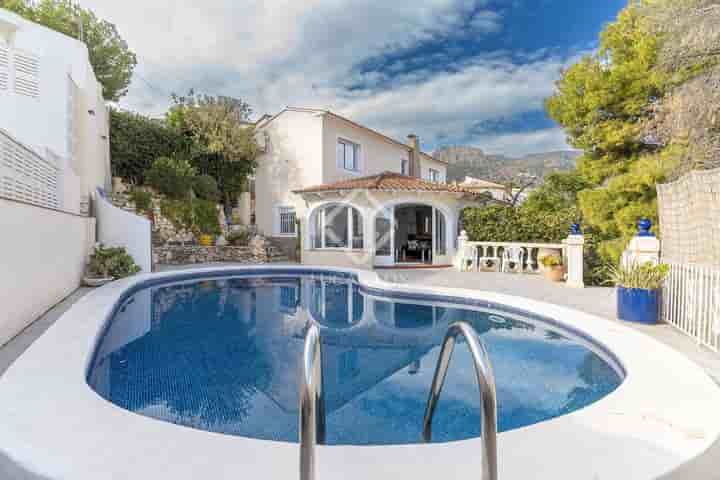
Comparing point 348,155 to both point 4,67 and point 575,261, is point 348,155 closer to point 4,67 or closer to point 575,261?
point 575,261

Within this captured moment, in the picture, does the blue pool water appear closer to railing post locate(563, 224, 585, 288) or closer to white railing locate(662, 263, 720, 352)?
white railing locate(662, 263, 720, 352)

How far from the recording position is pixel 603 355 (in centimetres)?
575

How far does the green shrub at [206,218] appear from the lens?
20141mm

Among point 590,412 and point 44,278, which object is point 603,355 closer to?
point 590,412

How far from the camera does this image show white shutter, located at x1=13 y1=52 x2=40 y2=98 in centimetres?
1245

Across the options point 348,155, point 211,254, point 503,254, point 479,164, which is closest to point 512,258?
point 503,254

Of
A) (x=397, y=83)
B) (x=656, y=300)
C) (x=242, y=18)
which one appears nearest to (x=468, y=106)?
(x=397, y=83)

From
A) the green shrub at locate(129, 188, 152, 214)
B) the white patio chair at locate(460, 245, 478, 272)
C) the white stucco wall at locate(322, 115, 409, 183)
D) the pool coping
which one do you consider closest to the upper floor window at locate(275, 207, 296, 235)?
the white stucco wall at locate(322, 115, 409, 183)

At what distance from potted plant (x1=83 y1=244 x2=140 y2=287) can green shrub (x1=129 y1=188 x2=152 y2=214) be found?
5.15 meters

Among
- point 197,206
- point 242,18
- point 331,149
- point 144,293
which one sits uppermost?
point 242,18

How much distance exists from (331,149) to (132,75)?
14498 mm

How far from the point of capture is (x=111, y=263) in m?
13.0

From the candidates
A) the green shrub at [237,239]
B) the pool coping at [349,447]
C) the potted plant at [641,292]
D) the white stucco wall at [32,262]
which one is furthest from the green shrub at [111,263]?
the potted plant at [641,292]

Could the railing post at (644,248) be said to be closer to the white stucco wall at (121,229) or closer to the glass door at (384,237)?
the glass door at (384,237)
